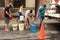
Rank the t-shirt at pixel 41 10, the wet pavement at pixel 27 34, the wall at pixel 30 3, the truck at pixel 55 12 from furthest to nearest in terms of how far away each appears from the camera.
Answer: the wall at pixel 30 3
the t-shirt at pixel 41 10
the truck at pixel 55 12
the wet pavement at pixel 27 34

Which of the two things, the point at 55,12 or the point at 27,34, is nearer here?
the point at 27,34

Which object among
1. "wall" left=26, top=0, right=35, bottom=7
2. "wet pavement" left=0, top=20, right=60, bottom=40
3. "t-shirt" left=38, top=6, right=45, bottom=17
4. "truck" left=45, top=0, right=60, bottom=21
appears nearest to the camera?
"wet pavement" left=0, top=20, right=60, bottom=40

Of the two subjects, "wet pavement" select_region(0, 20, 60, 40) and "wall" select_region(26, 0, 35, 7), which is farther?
"wall" select_region(26, 0, 35, 7)

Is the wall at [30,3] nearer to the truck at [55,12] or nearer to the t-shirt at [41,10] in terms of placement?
the truck at [55,12]

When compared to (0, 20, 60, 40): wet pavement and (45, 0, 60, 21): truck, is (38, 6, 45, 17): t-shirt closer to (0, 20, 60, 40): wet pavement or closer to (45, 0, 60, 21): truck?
(45, 0, 60, 21): truck

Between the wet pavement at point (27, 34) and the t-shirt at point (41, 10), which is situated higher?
the t-shirt at point (41, 10)

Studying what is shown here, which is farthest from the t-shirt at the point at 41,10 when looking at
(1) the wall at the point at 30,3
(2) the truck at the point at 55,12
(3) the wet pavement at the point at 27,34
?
(1) the wall at the point at 30,3

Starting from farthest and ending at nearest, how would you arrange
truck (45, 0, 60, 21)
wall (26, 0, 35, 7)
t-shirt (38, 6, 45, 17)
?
wall (26, 0, 35, 7)
t-shirt (38, 6, 45, 17)
truck (45, 0, 60, 21)

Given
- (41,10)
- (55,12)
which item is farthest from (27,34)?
(55,12)

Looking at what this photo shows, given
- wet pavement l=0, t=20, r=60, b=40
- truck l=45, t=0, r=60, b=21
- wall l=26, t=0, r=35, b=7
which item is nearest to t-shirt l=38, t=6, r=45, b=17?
truck l=45, t=0, r=60, b=21

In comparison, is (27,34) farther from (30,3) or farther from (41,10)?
(30,3)

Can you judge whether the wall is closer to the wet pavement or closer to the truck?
the wet pavement

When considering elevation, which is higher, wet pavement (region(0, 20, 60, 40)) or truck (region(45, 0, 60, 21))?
truck (region(45, 0, 60, 21))

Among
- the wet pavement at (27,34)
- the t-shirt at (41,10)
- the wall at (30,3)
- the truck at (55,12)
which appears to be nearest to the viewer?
the wet pavement at (27,34)
